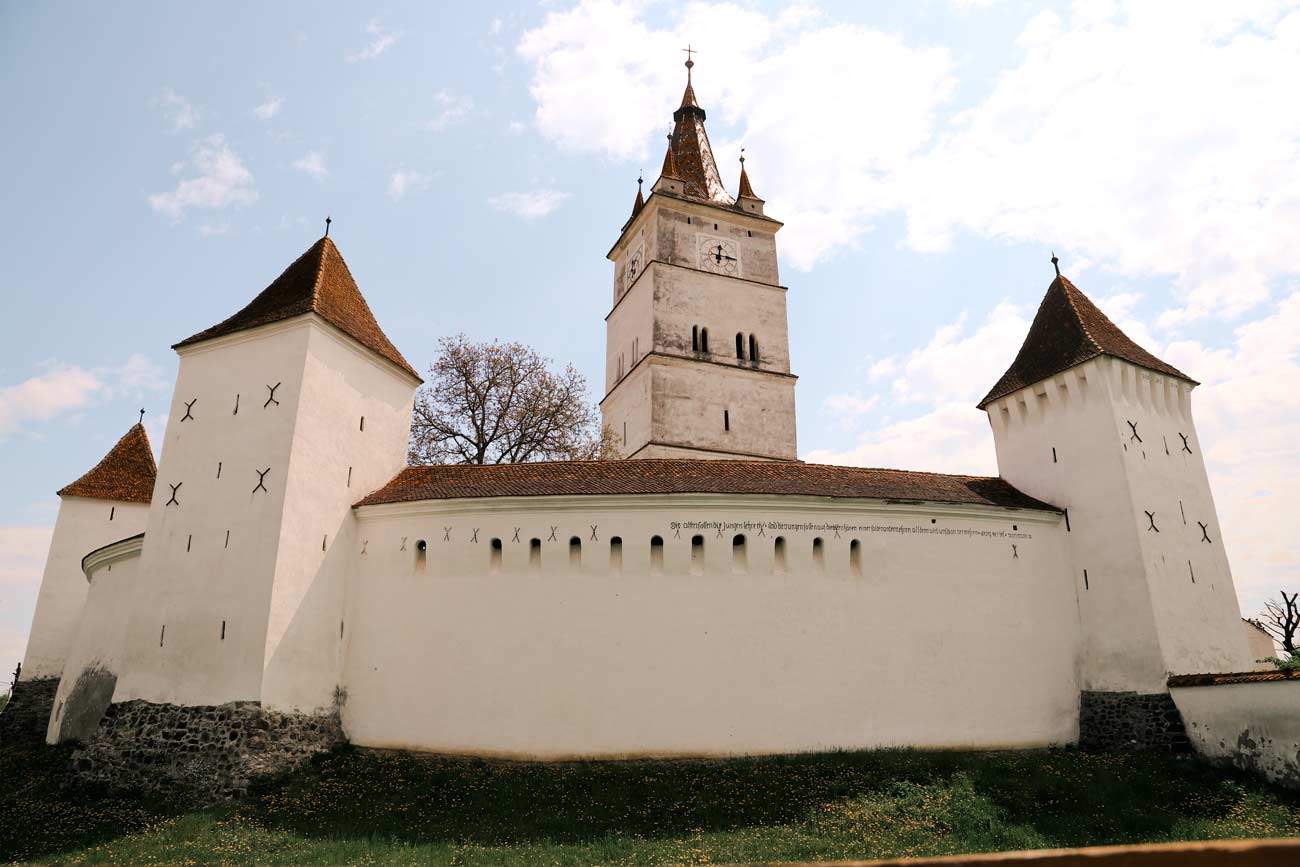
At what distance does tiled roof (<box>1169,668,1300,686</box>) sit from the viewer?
45.9 ft

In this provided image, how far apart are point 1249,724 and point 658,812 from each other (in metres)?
10.5

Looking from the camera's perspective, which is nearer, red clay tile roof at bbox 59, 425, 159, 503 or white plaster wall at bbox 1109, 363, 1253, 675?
white plaster wall at bbox 1109, 363, 1253, 675

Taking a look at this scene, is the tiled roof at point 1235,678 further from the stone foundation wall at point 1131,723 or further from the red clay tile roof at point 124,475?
the red clay tile roof at point 124,475

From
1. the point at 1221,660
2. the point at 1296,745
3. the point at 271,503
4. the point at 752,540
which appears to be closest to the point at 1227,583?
the point at 1221,660

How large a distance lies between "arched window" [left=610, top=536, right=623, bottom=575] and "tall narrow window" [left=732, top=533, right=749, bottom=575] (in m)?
2.23

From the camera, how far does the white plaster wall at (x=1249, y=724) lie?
13642mm

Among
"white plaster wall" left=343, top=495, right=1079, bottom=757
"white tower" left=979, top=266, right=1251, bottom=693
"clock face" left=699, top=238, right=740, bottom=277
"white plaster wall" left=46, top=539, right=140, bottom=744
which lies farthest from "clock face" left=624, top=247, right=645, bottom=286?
"white plaster wall" left=46, top=539, right=140, bottom=744

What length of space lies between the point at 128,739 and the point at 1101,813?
16306mm

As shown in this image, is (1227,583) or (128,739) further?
(1227,583)

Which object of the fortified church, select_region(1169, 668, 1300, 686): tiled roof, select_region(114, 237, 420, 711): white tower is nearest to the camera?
select_region(1169, 668, 1300, 686): tiled roof

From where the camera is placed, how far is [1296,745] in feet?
44.3

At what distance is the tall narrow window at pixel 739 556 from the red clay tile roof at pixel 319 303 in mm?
8634

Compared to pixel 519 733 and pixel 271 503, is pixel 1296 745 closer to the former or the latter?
pixel 519 733

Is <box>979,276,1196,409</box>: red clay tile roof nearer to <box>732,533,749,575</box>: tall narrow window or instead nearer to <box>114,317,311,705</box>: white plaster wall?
<box>732,533,749,575</box>: tall narrow window
